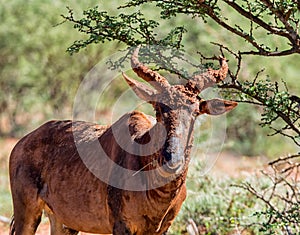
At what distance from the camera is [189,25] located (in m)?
22.7

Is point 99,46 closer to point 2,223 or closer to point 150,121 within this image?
point 2,223

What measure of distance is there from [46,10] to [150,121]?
15.7 meters

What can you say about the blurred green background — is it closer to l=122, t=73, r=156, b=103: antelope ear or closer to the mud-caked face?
l=122, t=73, r=156, b=103: antelope ear

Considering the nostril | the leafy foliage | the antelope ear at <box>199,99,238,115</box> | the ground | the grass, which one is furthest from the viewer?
the ground

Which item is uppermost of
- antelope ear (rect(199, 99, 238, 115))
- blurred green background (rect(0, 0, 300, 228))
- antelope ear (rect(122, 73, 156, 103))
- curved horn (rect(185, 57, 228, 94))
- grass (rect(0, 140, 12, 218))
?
blurred green background (rect(0, 0, 300, 228))

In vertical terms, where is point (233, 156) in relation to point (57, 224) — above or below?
above

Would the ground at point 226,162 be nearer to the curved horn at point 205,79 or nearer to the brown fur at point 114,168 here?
the brown fur at point 114,168

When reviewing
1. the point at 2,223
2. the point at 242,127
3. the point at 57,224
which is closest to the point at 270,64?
the point at 242,127

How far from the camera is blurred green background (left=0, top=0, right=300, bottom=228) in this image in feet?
71.5

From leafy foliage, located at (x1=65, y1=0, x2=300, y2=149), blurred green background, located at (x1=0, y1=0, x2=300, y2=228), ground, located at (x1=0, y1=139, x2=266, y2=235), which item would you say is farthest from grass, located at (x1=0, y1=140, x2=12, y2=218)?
leafy foliage, located at (x1=65, y1=0, x2=300, y2=149)

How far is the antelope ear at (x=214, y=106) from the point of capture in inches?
273

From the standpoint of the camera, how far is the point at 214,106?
6988 millimetres

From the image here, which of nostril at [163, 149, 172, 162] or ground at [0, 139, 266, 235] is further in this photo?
ground at [0, 139, 266, 235]

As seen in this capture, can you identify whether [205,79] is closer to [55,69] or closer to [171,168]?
[171,168]
